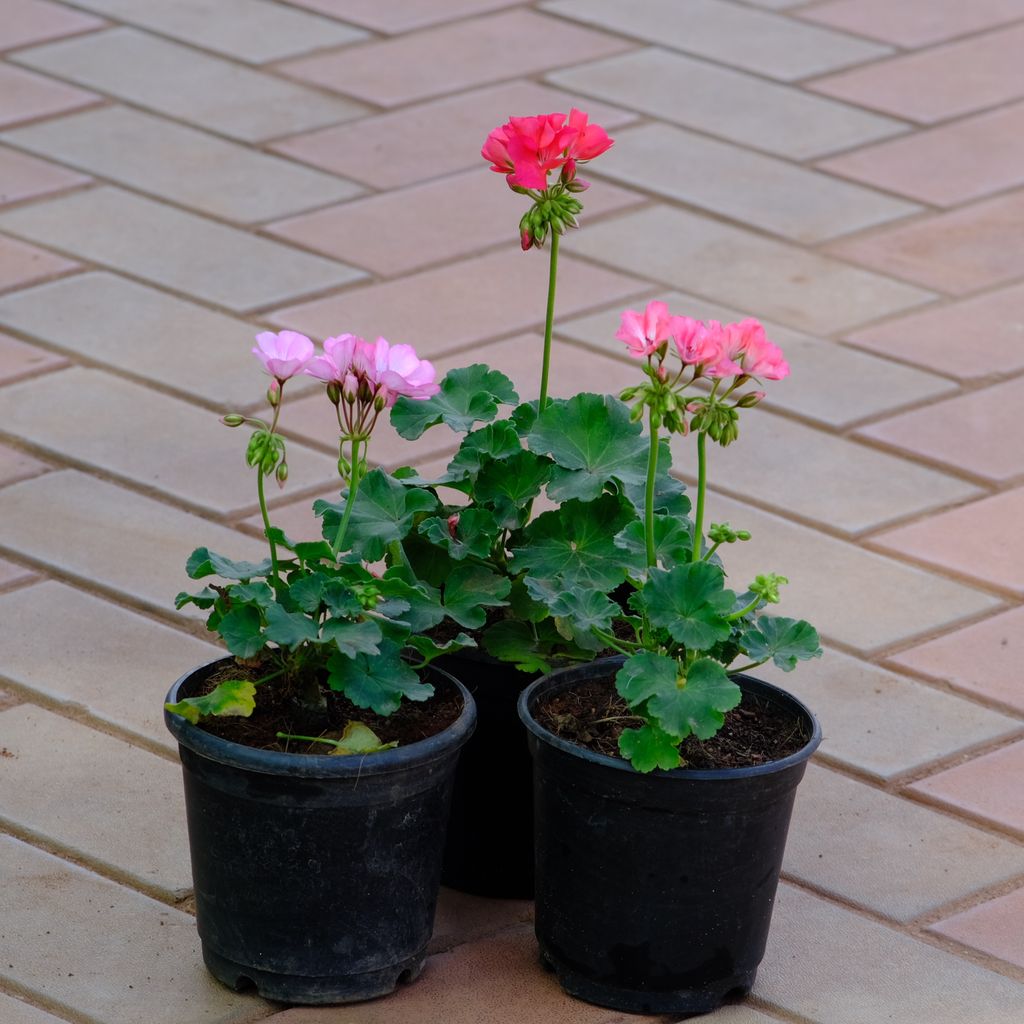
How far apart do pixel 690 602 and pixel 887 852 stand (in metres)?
0.64

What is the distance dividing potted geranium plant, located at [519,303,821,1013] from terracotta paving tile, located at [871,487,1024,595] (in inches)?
40.7

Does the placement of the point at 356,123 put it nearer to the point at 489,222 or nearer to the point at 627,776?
the point at 489,222

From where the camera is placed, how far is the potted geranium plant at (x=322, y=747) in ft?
6.66

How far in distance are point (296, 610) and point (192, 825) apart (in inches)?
10.4

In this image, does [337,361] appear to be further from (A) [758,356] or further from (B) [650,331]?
(A) [758,356]

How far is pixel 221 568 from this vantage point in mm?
2102

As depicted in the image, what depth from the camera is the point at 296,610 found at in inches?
81.4

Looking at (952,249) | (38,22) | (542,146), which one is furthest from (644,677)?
(38,22)

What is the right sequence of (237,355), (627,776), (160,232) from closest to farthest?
(627,776)
(237,355)
(160,232)

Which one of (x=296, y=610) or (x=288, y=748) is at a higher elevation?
(x=296, y=610)

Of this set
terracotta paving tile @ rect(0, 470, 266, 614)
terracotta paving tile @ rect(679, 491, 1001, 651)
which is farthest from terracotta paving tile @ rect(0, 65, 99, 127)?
terracotta paving tile @ rect(679, 491, 1001, 651)

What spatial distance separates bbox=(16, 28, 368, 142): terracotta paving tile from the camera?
468cm

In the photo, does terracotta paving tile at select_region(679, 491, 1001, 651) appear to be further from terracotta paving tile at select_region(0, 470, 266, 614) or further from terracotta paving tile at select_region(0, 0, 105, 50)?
terracotta paving tile at select_region(0, 0, 105, 50)

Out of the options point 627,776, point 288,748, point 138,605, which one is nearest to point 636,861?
point 627,776
